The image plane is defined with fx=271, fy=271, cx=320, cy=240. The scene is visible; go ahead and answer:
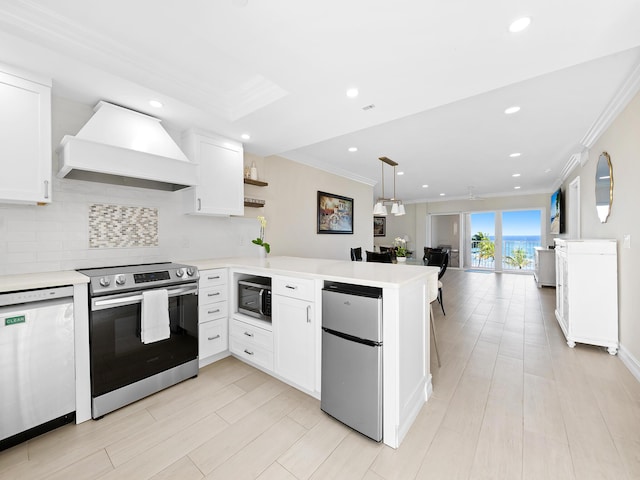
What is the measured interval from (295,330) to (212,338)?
996mm

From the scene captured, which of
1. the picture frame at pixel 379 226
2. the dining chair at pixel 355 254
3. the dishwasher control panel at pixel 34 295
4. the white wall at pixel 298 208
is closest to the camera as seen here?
the dishwasher control panel at pixel 34 295

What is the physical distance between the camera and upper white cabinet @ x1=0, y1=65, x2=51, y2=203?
178cm

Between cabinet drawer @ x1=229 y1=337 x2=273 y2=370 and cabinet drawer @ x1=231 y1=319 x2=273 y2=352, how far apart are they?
3 centimetres

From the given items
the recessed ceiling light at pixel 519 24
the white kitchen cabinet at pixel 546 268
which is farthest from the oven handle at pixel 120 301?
the white kitchen cabinet at pixel 546 268

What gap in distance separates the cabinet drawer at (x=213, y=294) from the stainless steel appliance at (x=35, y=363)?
92 cm

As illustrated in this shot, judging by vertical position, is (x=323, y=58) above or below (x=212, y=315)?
above

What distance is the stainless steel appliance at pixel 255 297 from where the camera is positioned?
2391 mm

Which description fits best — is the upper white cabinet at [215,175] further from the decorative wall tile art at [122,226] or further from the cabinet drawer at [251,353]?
the cabinet drawer at [251,353]

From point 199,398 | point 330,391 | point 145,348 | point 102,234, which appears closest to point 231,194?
point 102,234

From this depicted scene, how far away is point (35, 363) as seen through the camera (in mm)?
1648

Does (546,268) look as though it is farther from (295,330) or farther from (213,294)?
(213,294)

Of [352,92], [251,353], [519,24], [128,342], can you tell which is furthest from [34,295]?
[519,24]

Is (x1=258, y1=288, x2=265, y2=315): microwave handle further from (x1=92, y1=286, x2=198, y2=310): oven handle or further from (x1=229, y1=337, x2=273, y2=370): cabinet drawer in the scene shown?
(x1=92, y1=286, x2=198, y2=310): oven handle

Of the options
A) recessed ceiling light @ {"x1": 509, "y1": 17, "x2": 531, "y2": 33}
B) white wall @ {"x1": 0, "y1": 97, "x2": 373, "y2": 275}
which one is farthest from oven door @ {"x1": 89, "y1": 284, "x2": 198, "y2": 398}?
recessed ceiling light @ {"x1": 509, "y1": 17, "x2": 531, "y2": 33}
